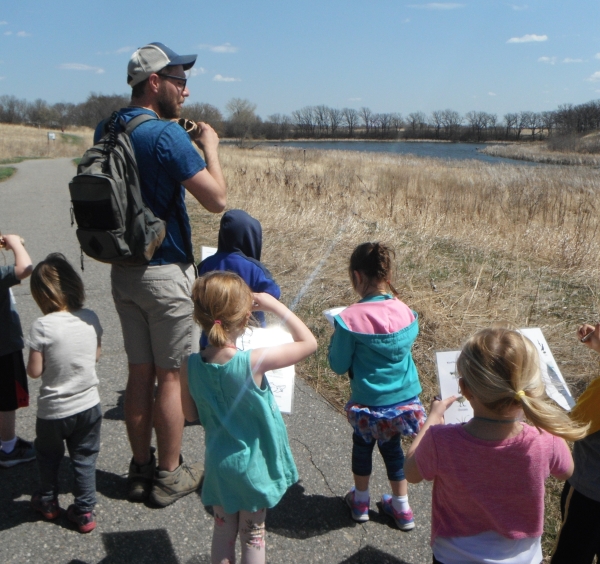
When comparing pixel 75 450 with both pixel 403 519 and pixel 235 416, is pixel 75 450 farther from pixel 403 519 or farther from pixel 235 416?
pixel 403 519

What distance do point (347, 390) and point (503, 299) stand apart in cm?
217

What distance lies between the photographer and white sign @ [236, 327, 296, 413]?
103 inches

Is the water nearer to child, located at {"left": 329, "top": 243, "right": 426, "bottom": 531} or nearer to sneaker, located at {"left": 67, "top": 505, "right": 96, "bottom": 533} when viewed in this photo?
child, located at {"left": 329, "top": 243, "right": 426, "bottom": 531}

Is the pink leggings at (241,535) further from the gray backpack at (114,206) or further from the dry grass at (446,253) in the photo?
the dry grass at (446,253)

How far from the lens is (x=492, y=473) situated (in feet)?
5.59

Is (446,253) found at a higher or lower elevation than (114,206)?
lower

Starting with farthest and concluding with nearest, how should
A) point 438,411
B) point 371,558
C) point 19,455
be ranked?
point 19,455, point 371,558, point 438,411

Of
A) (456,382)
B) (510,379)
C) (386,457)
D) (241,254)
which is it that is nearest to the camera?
(510,379)

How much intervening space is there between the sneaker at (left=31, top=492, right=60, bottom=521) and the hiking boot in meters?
0.33

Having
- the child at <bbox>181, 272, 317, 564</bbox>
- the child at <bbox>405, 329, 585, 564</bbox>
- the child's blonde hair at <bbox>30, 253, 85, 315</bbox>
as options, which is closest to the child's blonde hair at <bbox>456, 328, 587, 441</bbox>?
the child at <bbox>405, 329, 585, 564</bbox>

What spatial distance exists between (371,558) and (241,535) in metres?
0.68

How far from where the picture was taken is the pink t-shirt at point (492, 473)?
170 centimetres

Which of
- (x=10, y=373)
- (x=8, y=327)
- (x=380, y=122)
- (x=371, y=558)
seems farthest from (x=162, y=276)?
(x=380, y=122)

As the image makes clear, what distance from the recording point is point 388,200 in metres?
10.7
